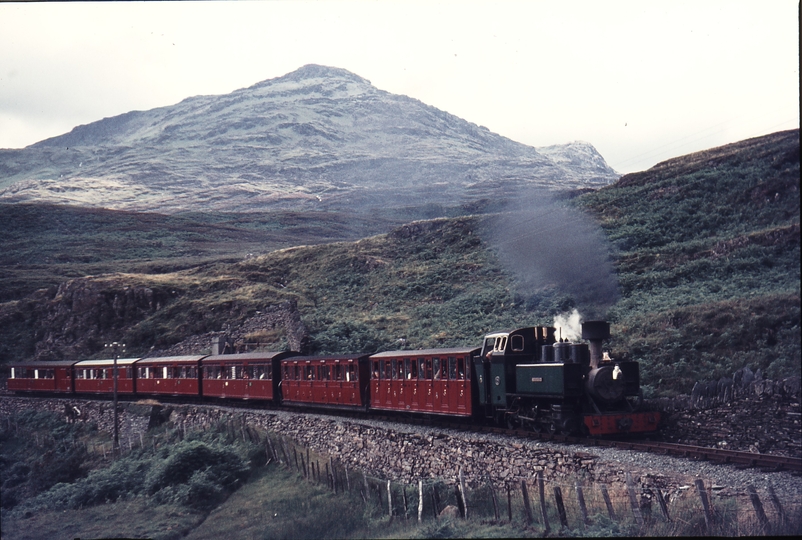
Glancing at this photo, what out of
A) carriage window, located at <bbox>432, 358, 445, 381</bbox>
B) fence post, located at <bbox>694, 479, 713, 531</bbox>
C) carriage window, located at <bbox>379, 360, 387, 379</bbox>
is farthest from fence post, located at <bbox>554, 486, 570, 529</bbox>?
carriage window, located at <bbox>379, 360, 387, 379</bbox>

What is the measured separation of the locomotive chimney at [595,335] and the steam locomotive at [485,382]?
0.03m

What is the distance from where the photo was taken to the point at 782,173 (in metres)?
27.6

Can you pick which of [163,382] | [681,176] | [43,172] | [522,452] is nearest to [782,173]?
[522,452]

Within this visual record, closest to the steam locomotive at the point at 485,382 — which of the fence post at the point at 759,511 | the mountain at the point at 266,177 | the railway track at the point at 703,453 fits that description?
the railway track at the point at 703,453

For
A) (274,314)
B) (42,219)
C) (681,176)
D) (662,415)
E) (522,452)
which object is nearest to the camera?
(522,452)

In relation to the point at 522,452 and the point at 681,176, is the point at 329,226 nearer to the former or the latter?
the point at 681,176

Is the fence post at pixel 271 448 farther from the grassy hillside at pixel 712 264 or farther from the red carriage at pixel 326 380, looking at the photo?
the grassy hillside at pixel 712 264

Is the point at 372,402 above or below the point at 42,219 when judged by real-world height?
below

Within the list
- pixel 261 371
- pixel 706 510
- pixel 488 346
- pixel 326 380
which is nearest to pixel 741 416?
pixel 488 346

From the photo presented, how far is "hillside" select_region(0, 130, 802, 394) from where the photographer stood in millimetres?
25750

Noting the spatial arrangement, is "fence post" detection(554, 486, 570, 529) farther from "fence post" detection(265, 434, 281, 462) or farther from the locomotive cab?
"fence post" detection(265, 434, 281, 462)

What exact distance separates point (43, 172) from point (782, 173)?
602 feet

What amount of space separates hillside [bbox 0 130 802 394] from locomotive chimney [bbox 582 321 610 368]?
4825mm

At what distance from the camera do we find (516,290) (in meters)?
48.0
